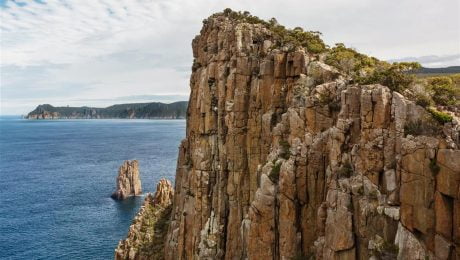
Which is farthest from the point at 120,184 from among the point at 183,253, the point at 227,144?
the point at 227,144

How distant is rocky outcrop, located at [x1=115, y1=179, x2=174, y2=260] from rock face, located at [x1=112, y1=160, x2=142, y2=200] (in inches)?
1701

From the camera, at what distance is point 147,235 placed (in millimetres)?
69438

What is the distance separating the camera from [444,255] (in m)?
22.6

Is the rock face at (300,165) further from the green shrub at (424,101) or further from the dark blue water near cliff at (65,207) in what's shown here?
the dark blue water near cliff at (65,207)

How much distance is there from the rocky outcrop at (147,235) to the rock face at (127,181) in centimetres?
4320

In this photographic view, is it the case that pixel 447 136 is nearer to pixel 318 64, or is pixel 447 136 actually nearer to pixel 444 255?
pixel 444 255

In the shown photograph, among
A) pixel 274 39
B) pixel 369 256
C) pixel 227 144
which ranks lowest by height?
pixel 369 256

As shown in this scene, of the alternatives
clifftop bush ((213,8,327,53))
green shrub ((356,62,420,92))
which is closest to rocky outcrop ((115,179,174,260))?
clifftop bush ((213,8,327,53))

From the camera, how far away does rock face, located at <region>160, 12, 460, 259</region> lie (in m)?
24.3

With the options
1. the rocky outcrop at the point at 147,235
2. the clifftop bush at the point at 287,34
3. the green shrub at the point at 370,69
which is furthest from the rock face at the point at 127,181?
the green shrub at the point at 370,69

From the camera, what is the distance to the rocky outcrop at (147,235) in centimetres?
6550

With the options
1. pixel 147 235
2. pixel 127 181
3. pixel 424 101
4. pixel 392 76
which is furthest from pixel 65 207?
pixel 424 101

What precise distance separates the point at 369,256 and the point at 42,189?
127 m

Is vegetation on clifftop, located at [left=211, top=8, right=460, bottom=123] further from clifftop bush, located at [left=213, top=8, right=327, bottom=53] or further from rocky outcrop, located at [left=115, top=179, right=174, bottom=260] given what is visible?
rocky outcrop, located at [left=115, top=179, right=174, bottom=260]
